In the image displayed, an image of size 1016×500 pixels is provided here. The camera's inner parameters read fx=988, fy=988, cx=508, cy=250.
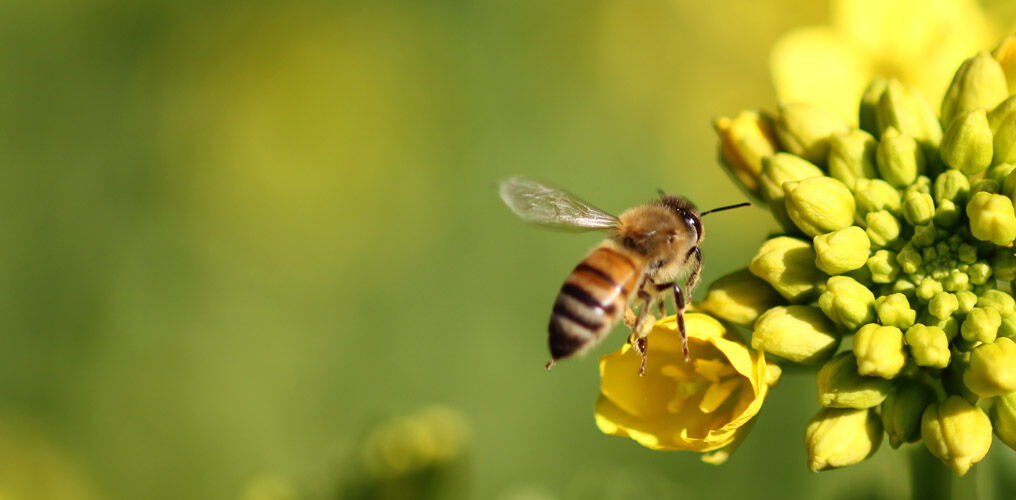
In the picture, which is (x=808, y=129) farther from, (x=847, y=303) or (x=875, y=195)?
(x=847, y=303)

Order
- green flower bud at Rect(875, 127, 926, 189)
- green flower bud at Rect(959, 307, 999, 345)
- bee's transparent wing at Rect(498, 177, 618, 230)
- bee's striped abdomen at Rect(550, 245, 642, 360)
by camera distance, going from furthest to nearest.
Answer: bee's transparent wing at Rect(498, 177, 618, 230) < bee's striped abdomen at Rect(550, 245, 642, 360) < green flower bud at Rect(875, 127, 926, 189) < green flower bud at Rect(959, 307, 999, 345)

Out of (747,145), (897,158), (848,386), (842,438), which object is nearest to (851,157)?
(897,158)

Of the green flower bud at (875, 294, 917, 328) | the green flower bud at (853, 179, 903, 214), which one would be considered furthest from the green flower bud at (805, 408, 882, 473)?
the green flower bud at (853, 179, 903, 214)

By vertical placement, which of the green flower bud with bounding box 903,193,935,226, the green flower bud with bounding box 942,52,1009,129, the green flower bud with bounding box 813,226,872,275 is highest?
the green flower bud with bounding box 942,52,1009,129

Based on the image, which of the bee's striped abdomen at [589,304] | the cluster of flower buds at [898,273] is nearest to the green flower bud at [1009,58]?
the cluster of flower buds at [898,273]

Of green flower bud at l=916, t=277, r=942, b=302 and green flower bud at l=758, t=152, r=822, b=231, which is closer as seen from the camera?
green flower bud at l=916, t=277, r=942, b=302

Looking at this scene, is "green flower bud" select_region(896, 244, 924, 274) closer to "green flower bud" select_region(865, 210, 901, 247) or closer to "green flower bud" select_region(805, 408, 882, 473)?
"green flower bud" select_region(865, 210, 901, 247)
